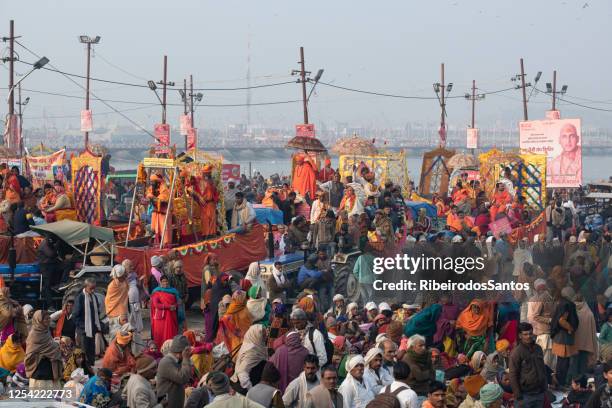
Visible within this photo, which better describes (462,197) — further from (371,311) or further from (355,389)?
(355,389)

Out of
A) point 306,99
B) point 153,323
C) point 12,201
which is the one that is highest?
point 306,99

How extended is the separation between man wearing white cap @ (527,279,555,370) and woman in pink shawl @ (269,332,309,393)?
135 inches

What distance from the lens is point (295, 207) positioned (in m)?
22.2

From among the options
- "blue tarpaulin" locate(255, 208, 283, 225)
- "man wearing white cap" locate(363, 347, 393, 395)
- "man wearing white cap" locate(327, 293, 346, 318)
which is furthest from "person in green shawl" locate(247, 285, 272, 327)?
"blue tarpaulin" locate(255, 208, 283, 225)

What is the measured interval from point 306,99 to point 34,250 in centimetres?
3159

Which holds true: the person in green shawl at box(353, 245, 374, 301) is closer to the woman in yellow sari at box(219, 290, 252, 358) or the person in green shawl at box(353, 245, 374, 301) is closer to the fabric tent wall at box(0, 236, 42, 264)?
the woman in yellow sari at box(219, 290, 252, 358)

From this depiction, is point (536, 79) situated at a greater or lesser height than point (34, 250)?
greater

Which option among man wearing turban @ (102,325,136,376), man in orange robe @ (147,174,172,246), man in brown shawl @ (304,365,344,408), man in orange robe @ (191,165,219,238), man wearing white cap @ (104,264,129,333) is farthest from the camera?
man in orange robe @ (191,165,219,238)

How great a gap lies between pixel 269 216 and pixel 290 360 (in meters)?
9.68

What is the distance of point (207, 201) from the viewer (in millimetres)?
17859

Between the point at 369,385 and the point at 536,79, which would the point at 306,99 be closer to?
the point at 536,79

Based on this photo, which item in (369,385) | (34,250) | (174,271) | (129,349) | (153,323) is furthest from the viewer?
(34,250)

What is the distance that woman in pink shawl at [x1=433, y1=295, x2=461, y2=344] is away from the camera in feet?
41.0

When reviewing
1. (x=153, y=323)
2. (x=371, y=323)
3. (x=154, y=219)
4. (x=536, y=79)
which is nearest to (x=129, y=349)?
(x=153, y=323)
